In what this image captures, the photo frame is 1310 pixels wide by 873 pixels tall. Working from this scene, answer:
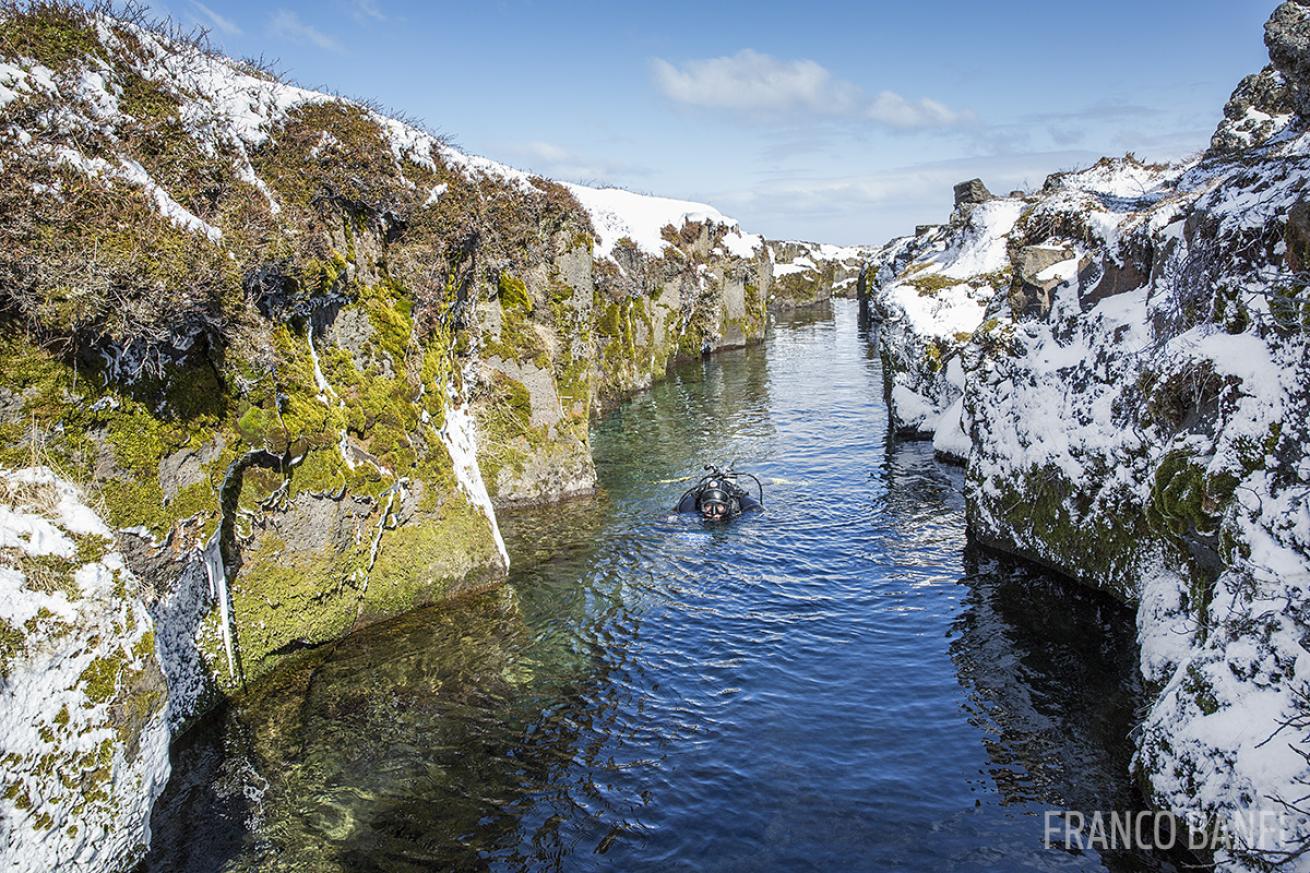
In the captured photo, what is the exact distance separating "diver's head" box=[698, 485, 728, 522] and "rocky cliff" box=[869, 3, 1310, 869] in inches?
272

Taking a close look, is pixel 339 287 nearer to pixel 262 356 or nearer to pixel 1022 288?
pixel 262 356

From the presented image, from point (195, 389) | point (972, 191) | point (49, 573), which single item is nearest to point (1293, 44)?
point (195, 389)

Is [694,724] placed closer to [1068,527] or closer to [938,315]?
[1068,527]

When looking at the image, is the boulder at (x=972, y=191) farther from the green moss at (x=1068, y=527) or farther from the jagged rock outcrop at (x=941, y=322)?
the green moss at (x=1068, y=527)

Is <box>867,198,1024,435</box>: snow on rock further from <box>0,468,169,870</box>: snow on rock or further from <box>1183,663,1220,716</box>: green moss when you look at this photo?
<box>0,468,169,870</box>: snow on rock

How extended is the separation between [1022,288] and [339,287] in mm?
18681

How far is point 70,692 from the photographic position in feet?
27.6

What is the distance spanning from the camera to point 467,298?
70.0ft

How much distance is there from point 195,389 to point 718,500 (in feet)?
46.8

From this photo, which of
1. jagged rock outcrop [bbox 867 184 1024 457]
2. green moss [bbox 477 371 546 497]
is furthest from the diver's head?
jagged rock outcrop [bbox 867 184 1024 457]

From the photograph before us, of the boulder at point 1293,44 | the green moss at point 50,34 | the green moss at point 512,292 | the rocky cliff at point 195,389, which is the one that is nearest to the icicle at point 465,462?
the rocky cliff at point 195,389

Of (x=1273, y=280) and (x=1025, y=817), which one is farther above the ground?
(x=1273, y=280)

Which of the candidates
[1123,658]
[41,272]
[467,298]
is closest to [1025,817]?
[1123,658]

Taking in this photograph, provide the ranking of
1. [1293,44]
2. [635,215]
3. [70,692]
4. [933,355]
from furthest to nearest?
1. [635,215]
2. [933,355]
3. [1293,44]
4. [70,692]
